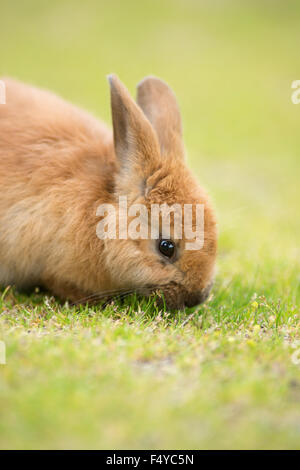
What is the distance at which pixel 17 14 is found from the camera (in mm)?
22062

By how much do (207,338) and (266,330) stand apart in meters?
0.65

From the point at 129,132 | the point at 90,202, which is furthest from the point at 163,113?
the point at 90,202

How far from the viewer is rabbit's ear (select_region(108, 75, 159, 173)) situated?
3742mm

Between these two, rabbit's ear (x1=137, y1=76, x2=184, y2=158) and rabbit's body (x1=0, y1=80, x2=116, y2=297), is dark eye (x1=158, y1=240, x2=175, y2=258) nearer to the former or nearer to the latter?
rabbit's body (x1=0, y1=80, x2=116, y2=297)

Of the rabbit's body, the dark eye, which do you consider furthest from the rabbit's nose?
the rabbit's body

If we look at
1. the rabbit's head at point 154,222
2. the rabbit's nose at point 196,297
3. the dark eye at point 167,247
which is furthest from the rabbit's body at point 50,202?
the rabbit's nose at point 196,297

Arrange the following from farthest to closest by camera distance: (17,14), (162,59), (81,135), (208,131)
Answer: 1. (17,14)
2. (162,59)
3. (208,131)
4. (81,135)

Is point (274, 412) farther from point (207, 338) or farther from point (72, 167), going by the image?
point (72, 167)

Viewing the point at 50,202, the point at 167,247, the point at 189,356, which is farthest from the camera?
the point at 50,202

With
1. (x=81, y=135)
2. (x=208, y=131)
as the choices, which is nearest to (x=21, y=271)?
(x=81, y=135)

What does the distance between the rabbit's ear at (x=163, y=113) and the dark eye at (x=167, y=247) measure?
84cm

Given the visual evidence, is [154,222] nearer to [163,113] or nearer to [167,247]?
[167,247]

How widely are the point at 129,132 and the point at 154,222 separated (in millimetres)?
726

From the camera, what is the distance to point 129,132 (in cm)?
387
